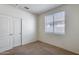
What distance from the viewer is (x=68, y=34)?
2.34m

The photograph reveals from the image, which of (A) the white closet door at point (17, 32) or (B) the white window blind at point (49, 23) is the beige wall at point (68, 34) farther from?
(A) the white closet door at point (17, 32)

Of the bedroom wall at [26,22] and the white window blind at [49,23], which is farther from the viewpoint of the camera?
the white window blind at [49,23]

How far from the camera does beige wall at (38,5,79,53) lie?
6.46ft

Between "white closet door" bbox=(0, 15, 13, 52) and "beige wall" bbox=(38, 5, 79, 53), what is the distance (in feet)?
2.92

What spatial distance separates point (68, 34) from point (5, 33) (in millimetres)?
2003

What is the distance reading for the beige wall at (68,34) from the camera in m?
1.97

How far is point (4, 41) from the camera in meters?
2.08

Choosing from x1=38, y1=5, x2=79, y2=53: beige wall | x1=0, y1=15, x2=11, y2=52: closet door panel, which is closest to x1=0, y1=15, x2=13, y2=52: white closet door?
x1=0, y1=15, x2=11, y2=52: closet door panel

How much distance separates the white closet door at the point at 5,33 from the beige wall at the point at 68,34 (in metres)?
0.89

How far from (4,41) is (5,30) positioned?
370mm

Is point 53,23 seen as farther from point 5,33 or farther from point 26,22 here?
point 5,33

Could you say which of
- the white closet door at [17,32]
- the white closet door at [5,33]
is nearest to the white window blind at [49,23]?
the white closet door at [17,32]
